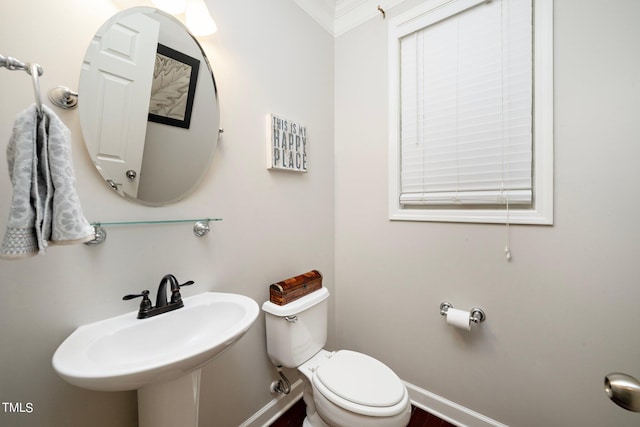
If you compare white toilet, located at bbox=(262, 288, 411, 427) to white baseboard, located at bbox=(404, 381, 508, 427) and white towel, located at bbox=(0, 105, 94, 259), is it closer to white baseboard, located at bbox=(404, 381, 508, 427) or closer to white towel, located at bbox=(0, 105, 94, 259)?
white baseboard, located at bbox=(404, 381, 508, 427)

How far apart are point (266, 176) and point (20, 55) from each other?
2.91 ft

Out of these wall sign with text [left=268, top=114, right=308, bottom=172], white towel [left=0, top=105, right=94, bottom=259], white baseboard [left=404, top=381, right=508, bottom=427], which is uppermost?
wall sign with text [left=268, top=114, right=308, bottom=172]

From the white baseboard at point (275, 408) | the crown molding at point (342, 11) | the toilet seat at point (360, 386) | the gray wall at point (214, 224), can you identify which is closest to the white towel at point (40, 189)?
the gray wall at point (214, 224)

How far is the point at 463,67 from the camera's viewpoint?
1.33 meters

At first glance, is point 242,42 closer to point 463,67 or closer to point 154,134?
point 154,134

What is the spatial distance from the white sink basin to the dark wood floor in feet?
2.82

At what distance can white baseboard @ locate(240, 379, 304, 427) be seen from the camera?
1.31m

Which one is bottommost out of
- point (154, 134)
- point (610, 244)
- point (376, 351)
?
point (376, 351)

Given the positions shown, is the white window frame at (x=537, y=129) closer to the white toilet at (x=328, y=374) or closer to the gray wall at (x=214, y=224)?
the gray wall at (x=214, y=224)

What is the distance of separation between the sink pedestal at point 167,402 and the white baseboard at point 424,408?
Answer: 0.59 metres

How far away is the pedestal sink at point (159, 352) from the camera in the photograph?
1.94 feet

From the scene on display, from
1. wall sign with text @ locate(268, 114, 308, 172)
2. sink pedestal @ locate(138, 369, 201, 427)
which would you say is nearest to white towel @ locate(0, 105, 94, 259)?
sink pedestal @ locate(138, 369, 201, 427)

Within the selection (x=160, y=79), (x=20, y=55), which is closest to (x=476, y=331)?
(x=160, y=79)

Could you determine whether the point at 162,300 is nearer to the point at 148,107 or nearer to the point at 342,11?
the point at 148,107
